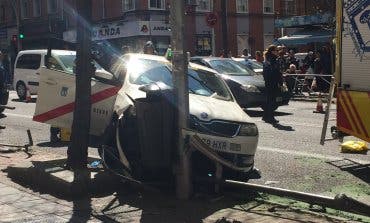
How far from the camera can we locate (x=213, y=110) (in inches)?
273

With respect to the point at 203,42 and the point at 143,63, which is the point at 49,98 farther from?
the point at 203,42

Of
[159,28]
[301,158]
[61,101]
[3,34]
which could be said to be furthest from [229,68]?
[3,34]

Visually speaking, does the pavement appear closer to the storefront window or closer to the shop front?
the shop front

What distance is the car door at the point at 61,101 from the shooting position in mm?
9078

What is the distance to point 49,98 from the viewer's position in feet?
30.9

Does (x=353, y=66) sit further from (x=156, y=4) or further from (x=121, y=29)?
(x=121, y=29)

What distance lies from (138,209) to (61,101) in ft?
12.2

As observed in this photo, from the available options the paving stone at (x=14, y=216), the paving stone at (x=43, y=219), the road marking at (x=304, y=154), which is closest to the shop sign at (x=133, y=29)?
the road marking at (x=304, y=154)

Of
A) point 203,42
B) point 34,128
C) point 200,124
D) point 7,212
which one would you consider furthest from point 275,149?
point 203,42

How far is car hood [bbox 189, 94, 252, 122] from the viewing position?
22.3 ft

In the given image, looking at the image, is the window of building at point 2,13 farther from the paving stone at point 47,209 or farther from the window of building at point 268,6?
the paving stone at point 47,209

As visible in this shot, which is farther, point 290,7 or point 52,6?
point 52,6

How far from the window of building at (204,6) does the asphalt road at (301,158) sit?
24.6 meters

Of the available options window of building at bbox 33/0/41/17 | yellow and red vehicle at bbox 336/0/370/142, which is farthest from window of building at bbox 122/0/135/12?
yellow and red vehicle at bbox 336/0/370/142
